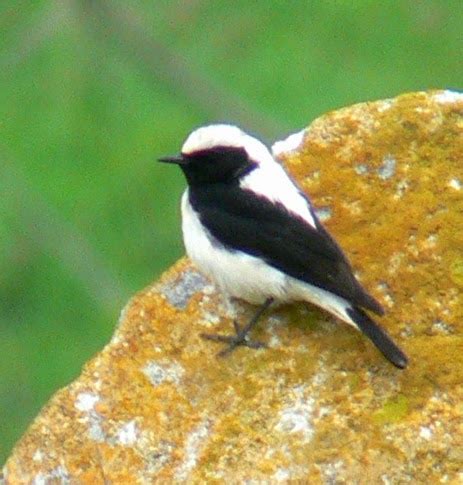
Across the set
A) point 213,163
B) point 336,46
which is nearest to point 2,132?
point 336,46

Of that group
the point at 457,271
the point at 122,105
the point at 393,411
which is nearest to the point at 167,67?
the point at 122,105

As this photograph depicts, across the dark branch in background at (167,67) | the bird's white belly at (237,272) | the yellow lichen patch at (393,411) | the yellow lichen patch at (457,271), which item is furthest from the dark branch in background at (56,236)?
the yellow lichen patch at (393,411)

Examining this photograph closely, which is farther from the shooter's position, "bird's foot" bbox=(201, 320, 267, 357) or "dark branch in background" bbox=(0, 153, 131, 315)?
"dark branch in background" bbox=(0, 153, 131, 315)

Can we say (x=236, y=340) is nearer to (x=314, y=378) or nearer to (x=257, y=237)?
(x=314, y=378)

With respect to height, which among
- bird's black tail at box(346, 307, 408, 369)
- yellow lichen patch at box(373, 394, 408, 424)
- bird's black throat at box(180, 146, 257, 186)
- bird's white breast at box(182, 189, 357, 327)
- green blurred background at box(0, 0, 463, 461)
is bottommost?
green blurred background at box(0, 0, 463, 461)

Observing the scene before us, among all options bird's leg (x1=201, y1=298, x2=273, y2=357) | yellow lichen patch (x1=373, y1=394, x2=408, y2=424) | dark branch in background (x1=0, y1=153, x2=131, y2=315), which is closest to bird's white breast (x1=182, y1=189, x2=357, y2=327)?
bird's leg (x1=201, y1=298, x2=273, y2=357)

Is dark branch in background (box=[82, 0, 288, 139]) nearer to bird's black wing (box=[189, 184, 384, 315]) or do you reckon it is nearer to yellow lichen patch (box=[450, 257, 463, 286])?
bird's black wing (box=[189, 184, 384, 315])

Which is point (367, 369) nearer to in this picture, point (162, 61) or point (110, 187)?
point (110, 187)
